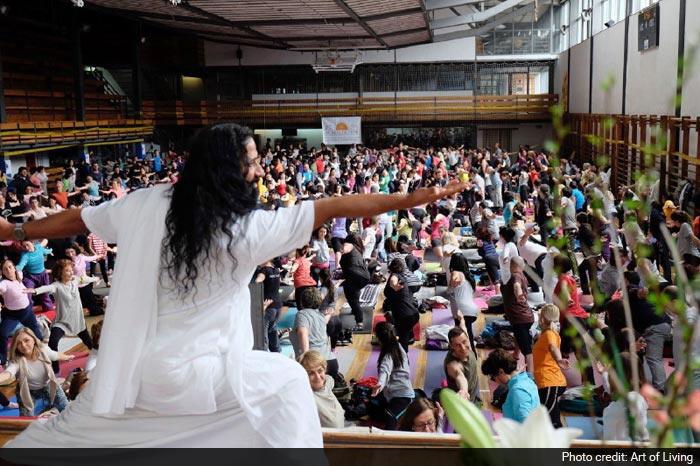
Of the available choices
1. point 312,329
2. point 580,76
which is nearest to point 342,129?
point 580,76

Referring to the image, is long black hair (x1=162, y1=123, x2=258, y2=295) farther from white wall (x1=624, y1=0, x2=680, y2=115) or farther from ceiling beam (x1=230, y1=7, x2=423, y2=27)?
ceiling beam (x1=230, y1=7, x2=423, y2=27)

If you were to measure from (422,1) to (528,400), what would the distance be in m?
15.8

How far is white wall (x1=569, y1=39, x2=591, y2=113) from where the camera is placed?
24688mm

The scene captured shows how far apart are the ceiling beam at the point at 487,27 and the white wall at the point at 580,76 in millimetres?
2947

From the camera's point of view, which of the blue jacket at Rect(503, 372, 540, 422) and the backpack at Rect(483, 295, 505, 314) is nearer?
the blue jacket at Rect(503, 372, 540, 422)

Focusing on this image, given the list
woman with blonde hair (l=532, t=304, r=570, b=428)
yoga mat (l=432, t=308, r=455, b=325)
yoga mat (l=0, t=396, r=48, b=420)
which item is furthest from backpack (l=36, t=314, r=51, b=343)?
woman with blonde hair (l=532, t=304, r=570, b=428)

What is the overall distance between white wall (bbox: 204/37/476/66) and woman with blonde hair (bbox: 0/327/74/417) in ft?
88.0

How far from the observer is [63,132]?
1992 cm

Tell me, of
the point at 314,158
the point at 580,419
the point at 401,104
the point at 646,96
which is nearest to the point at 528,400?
the point at 580,419

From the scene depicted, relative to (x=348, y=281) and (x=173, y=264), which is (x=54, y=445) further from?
(x=348, y=281)

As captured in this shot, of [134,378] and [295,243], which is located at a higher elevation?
[295,243]

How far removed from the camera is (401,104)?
31.0m

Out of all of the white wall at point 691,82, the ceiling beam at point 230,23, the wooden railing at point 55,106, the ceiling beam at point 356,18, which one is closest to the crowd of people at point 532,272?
the white wall at point 691,82

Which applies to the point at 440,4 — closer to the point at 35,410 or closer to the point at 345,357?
the point at 345,357
